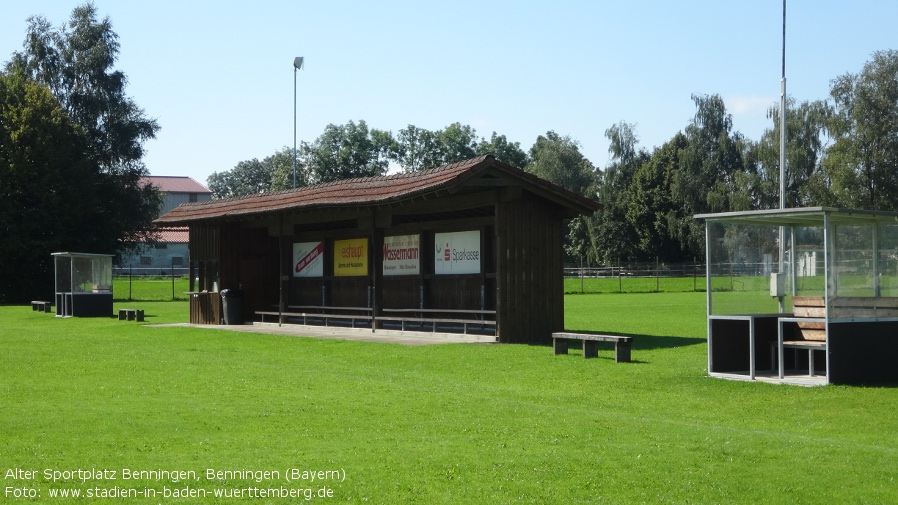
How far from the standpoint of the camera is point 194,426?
427 inches

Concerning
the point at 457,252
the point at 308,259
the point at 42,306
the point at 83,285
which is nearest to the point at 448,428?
the point at 457,252

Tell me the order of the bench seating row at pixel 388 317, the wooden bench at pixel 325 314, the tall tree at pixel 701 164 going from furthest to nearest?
1. the tall tree at pixel 701 164
2. the wooden bench at pixel 325 314
3. the bench seating row at pixel 388 317

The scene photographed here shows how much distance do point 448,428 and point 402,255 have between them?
52.2 ft

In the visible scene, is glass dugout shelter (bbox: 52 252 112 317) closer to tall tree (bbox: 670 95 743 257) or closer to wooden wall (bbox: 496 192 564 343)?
wooden wall (bbox: 496 192 564 343)

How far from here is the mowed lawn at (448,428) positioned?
796 cm

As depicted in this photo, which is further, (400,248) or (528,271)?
(400,248)

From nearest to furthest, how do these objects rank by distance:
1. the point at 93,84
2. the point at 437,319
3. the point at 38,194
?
the point at 437,319
the point at 38,194
the point at 93,84

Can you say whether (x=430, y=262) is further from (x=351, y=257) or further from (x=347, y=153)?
(x=347, y=153)

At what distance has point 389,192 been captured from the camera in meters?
23.4

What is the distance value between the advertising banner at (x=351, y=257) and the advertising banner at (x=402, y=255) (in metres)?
0.75

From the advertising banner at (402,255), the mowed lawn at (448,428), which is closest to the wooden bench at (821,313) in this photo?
the mowed lawn at (448,428)

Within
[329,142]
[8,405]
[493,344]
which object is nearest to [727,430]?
[8,405]

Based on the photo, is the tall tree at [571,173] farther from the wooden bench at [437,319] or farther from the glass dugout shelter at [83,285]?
the wooden bench at [437,319]

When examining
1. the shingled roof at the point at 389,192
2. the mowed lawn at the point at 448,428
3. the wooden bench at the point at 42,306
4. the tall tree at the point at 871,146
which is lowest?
the mowed lawn at the point at 448,428
